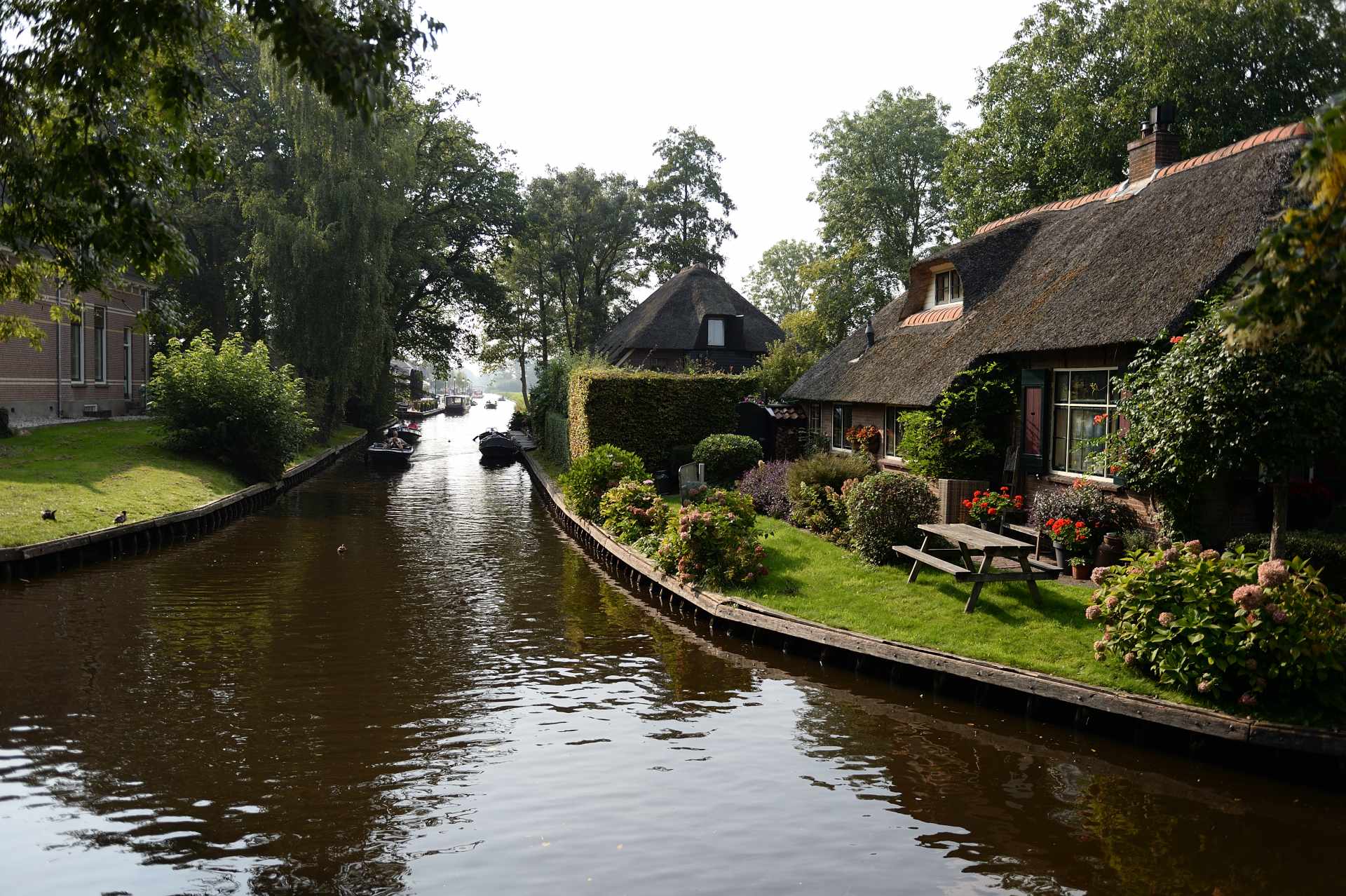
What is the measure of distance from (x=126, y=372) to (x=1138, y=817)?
41568 millimetres

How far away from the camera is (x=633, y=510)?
20844mm

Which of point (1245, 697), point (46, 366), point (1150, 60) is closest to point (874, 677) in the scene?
point (1245, 697)

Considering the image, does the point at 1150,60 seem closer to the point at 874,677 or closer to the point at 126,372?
the point at 874,677

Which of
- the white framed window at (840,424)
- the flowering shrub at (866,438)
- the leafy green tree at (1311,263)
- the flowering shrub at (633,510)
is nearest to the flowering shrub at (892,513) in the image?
the flowering shrub at (633,510)

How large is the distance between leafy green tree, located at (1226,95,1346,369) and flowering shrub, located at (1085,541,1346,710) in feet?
15.4

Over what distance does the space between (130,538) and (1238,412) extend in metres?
19.7

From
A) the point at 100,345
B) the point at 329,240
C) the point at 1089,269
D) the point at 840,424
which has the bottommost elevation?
the point at 840,424

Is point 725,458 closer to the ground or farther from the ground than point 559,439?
closer to the ground


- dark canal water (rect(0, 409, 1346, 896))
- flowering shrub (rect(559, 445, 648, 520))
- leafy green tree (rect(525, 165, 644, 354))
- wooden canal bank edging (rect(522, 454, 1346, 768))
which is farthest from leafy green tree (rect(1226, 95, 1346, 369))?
leafy green tree (rect(525, 165, 644, 354))

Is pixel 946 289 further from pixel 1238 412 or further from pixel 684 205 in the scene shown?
pixel 684 205

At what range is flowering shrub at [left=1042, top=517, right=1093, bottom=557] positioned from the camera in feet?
46.6

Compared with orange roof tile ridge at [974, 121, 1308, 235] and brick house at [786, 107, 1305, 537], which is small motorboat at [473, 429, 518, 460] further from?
orange roof tile ridge at [974, 121, 1308, 235]

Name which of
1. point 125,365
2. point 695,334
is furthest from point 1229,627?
point 125,365

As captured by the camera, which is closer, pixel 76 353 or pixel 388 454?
pixel 76 353
